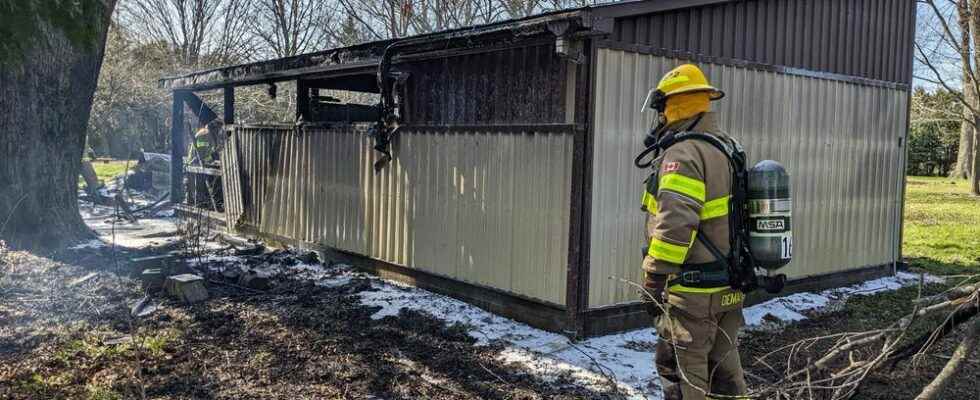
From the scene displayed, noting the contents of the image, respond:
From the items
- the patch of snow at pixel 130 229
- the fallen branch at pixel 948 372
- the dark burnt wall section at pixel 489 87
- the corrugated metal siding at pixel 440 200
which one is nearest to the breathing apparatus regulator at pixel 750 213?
the fallen branch at pixel 948 372

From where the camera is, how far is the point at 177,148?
43.4 feet

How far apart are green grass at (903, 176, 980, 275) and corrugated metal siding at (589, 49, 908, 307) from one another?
177cm

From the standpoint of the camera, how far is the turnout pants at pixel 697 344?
3.65 metres

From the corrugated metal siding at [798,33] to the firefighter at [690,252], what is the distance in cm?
217

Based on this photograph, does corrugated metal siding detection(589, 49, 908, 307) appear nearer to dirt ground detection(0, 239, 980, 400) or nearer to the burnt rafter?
the burnt rafter

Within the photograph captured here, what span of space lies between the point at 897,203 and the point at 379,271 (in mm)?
6704

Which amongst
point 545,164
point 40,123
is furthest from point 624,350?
point 40,123

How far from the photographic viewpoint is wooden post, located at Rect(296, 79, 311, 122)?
9.56 m

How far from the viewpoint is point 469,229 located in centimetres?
684

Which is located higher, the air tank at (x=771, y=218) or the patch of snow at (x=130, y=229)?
the air tank at (x=771, y=218)

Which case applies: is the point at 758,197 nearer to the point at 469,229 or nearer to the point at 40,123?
the point at 469,229

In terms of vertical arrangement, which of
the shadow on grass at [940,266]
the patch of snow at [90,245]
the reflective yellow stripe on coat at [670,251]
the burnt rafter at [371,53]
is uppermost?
the burnt rafter at [371,53]

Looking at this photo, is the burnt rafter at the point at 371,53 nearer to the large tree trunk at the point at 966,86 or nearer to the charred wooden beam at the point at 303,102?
the charred wooden beam at the point at 303,102

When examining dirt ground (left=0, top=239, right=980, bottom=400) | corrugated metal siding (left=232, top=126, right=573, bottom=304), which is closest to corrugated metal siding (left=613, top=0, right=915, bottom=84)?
corrugated metal siding (left=232, top=126, right=573, bottom=304)
